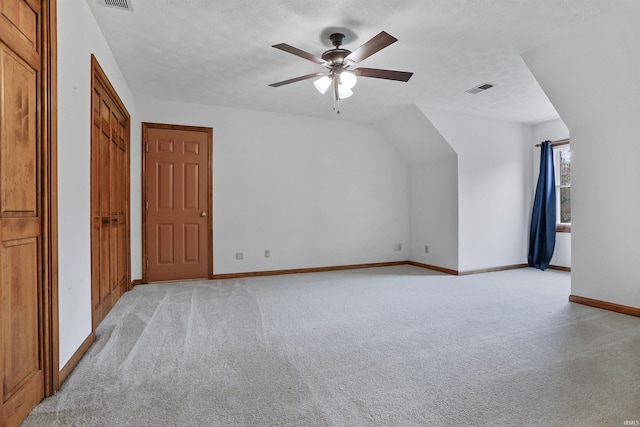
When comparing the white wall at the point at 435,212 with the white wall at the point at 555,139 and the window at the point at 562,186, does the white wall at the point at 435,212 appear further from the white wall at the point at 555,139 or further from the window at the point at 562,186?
the window at the point at 562,186

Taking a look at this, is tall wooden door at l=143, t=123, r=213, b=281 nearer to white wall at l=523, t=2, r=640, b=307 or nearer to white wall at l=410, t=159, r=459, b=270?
white wall at l=410, t=159, r=459, b=270

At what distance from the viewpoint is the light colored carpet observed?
166cm

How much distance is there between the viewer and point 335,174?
5.68m

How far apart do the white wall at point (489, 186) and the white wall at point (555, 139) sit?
0.11 m

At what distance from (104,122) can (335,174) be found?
11.2 ft

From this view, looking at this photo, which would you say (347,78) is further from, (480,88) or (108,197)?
(108,197)

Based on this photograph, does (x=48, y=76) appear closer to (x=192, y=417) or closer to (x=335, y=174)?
(x=192, y=417)

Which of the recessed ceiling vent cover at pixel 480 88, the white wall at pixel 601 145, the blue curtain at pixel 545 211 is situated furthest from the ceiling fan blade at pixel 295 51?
the blue curtain at pixel 545 211

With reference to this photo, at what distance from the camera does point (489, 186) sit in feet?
18.1

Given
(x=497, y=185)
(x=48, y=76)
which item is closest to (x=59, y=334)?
(x=48, y=76)

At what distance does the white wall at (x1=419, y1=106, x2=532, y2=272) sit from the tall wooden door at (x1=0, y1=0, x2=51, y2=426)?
4.42 m

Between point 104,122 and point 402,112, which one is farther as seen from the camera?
point 402,112

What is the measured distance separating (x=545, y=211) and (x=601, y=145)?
2.40 meters

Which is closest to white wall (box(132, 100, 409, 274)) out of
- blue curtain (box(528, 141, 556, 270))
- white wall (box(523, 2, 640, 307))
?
blue curtain (box(528, 141, 556, 270))
